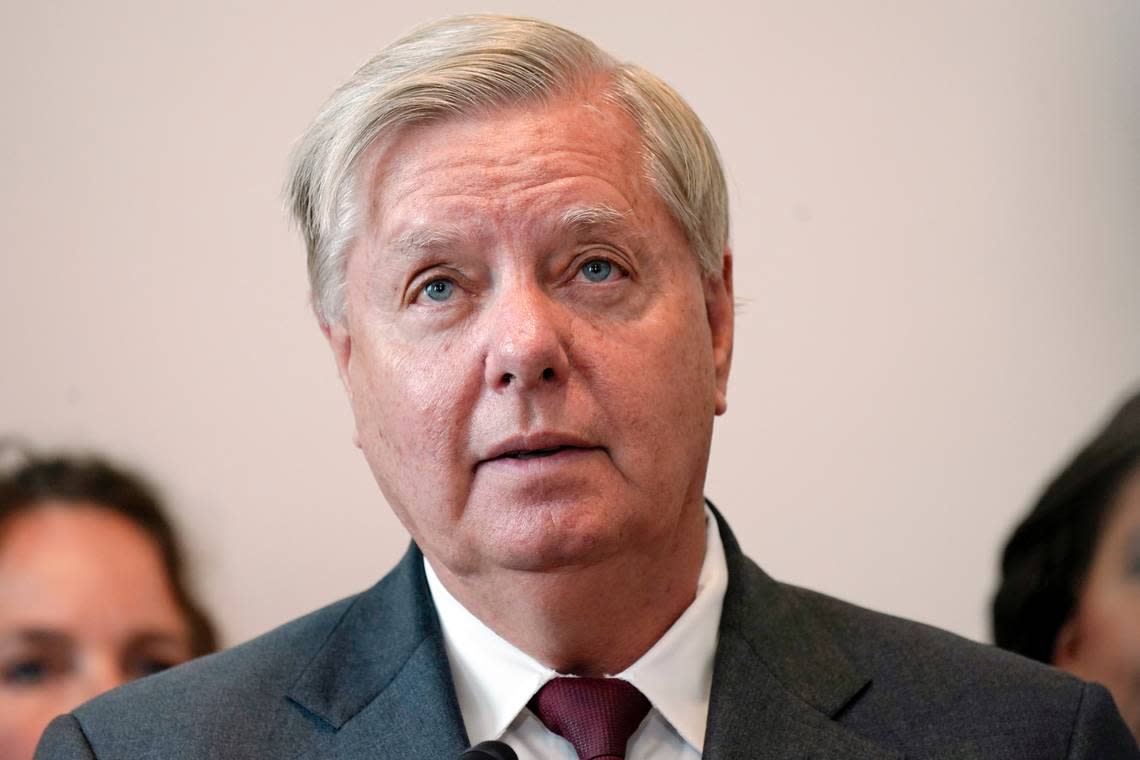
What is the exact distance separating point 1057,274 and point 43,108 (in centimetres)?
184

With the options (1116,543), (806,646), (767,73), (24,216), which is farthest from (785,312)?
(24,216)

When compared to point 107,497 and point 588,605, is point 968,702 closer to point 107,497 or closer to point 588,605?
point 588,605

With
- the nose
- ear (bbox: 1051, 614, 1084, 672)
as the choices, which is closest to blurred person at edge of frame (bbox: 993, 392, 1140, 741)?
ear (bbox: 1051, 614, 1084, 672)

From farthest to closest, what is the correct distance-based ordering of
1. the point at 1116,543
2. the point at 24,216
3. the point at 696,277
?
the point at 1116,543, the point at 24,216, the point at 696,277

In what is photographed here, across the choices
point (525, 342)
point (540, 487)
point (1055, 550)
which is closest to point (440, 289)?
point (525, 342)

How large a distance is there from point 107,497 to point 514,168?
1.06 meters

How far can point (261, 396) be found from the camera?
2480mm

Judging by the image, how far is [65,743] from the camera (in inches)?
70.5

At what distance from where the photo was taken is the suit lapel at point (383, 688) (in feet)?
5.70

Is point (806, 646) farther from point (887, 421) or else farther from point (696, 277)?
point (887, 421)

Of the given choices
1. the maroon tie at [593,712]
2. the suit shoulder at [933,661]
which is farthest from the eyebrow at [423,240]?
the suit shoulder at [933,661]

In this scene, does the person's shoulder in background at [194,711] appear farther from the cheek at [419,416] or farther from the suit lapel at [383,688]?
the cheek at [419,416]

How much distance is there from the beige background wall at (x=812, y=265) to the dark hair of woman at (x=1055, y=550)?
0.13 feet

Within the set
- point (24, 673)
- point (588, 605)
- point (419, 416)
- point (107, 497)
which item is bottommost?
point (24, 673)
